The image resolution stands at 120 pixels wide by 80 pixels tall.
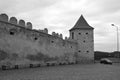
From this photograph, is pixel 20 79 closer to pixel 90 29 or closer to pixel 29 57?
pixel 29 57

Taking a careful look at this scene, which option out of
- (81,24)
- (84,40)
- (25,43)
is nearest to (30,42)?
(25,43)

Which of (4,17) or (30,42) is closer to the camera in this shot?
(4,17)

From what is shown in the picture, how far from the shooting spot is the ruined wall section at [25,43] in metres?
14.4

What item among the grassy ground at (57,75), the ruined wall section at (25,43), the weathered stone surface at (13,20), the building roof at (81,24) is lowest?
the grassy ground at (57,75)

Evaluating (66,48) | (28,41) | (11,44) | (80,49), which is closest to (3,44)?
(11,44)

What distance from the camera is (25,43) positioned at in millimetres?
16688

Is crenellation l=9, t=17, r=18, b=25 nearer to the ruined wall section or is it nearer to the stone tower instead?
the ruined wall section

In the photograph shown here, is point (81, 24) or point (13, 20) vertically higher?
point (81, 24)

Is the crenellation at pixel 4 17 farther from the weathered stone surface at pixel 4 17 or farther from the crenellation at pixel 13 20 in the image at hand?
the crenellation at pixel 13 20

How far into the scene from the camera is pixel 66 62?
84.3 feet

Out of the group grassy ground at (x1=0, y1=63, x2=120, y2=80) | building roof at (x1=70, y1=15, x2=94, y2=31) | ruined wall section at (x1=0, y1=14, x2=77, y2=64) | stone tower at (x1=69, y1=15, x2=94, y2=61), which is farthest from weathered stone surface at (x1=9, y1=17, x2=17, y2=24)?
building roof at (x1=70, y1=15, x2=94, y2=31)

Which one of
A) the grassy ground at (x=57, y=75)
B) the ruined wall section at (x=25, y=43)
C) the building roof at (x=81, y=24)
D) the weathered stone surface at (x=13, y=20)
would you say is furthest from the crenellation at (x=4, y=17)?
the building roof at (x=81, y=24)

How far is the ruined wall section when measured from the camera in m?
14.4

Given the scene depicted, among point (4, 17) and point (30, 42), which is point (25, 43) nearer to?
point (30, 42)
